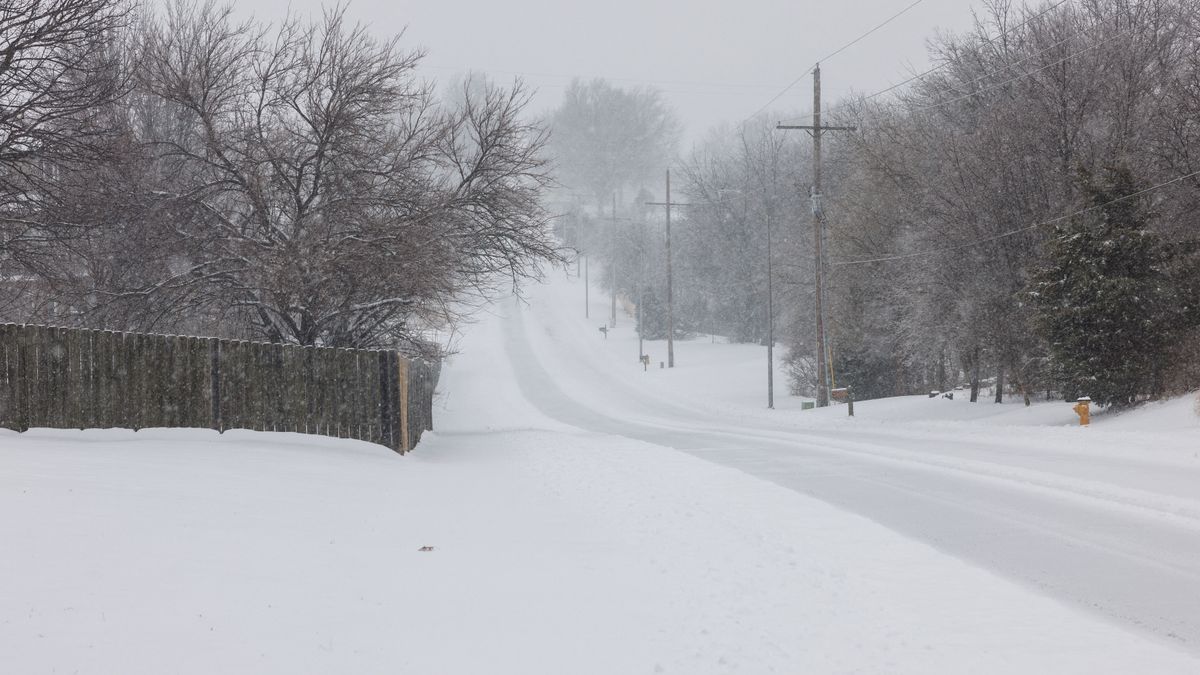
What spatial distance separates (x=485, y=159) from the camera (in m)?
21.2

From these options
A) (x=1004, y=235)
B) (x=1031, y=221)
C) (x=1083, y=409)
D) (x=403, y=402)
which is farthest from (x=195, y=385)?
(x=1031, y=221)

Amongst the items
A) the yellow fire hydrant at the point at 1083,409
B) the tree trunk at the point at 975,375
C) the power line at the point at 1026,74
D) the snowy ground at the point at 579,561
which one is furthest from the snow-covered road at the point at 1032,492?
the power line at the point at 1026,74

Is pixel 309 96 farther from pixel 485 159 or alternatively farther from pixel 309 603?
pixel 309 603

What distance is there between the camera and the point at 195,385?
1302 cm

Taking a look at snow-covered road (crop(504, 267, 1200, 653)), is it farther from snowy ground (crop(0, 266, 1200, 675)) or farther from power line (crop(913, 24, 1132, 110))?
power line (crop(913, 24, 1132, 110))

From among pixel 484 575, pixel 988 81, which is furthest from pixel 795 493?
pixel 988 81

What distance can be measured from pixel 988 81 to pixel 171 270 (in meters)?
28.6

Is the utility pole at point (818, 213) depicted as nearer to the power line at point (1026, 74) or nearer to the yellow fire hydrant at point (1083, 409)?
the power line at point (1026, 74)

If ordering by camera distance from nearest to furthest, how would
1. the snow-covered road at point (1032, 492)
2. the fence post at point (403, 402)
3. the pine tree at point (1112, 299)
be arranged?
the snow-covered road at point (1032, 492) → the fence post at point (403, 402) → the pine tree at point (1112, 299)

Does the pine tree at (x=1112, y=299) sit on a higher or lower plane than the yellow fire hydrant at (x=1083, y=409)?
higher

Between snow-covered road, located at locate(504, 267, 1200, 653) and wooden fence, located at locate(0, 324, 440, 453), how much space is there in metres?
6.38

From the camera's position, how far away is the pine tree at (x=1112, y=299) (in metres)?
21.8

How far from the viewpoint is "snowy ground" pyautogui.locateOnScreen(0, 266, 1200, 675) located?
579 cm

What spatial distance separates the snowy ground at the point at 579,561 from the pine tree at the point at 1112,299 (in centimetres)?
663
